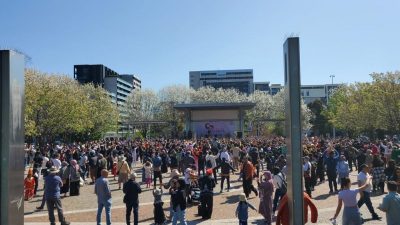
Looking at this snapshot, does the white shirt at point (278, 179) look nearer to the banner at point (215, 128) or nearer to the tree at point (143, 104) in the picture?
the banner at point (215, 128)

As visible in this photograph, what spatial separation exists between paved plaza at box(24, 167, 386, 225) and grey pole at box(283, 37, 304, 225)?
6486 mm

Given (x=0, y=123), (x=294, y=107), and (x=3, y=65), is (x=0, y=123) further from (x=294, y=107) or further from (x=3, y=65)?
(x=294, y=107)

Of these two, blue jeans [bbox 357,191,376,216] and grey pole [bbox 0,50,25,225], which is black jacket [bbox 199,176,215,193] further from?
grey pole [bbox 0,50,25,225]

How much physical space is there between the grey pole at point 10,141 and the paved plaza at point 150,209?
731 cm

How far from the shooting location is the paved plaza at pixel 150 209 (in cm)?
1299

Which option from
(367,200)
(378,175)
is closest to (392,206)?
(367,200)

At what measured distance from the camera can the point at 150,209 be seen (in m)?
14.8

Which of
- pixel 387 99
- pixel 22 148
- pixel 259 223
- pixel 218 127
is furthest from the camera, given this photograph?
pixel 218 127

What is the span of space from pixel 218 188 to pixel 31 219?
8474 millimetres

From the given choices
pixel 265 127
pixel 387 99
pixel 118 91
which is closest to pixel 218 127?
pixel 265 127

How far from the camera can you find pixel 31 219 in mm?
13664

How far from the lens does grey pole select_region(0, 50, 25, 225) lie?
18.8ft

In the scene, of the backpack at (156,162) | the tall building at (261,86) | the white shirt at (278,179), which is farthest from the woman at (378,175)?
the tall building at (261,86)

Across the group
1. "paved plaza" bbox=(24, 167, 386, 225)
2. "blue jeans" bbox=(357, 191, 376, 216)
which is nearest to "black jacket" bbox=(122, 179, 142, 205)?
"paved plaza" bbox=(24, 167, 386, 225)
